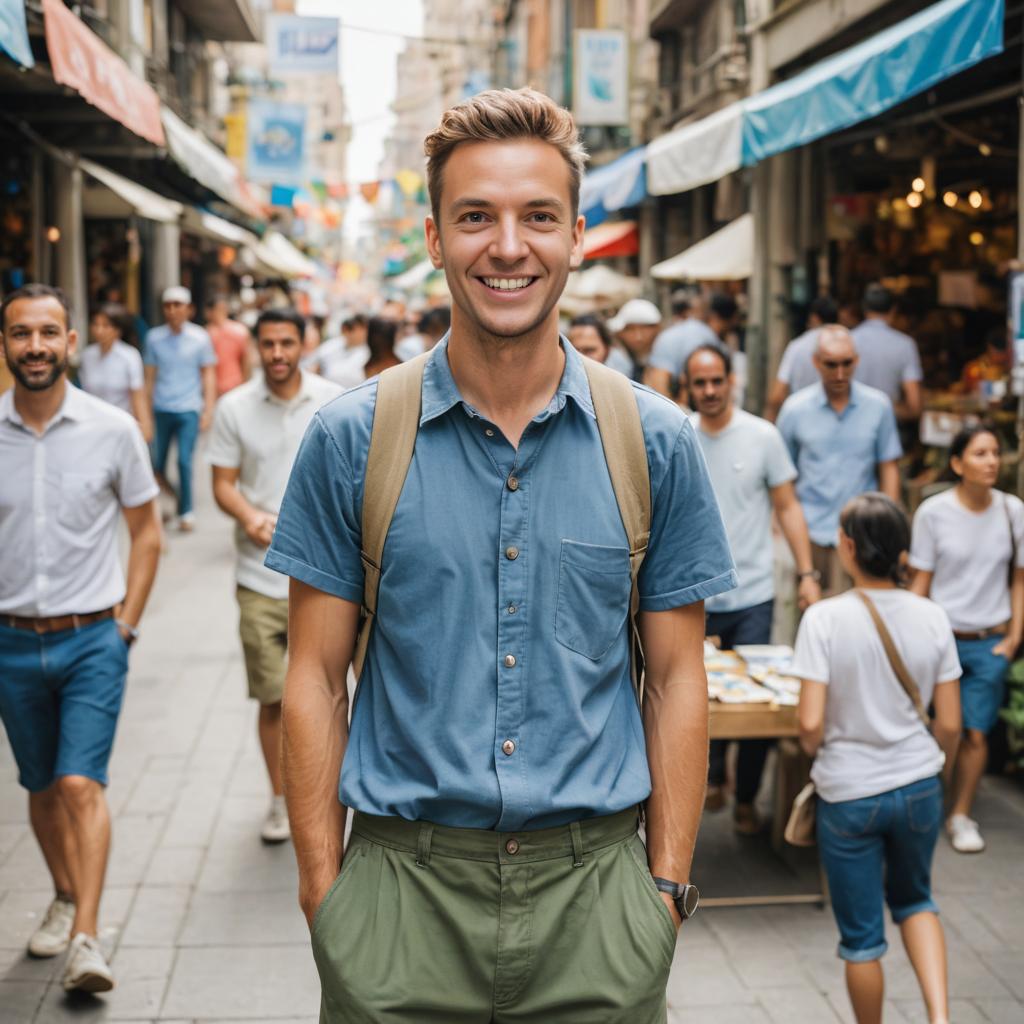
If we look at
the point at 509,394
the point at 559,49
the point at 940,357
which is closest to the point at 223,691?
the point at 509,394

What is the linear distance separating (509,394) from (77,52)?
6.99 meters

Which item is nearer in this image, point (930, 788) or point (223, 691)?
point (930, 788)

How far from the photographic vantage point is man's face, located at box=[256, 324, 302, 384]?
6.23 meters

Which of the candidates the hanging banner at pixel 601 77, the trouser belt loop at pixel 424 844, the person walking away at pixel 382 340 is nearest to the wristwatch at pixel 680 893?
the trouser belt loop at pixel 424 844

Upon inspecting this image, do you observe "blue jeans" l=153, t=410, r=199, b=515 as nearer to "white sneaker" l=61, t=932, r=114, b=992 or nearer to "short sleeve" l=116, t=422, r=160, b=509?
"short sleeve" l=116, t=422, r=160, b=509

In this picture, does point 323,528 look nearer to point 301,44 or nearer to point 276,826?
point 276,826

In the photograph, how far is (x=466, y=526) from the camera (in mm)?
2414

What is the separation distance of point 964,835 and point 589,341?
13.0 feet

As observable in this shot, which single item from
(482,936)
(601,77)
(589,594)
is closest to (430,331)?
(589,594)

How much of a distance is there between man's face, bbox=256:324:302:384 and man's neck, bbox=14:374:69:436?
1.46m

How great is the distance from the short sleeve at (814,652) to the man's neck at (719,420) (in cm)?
213

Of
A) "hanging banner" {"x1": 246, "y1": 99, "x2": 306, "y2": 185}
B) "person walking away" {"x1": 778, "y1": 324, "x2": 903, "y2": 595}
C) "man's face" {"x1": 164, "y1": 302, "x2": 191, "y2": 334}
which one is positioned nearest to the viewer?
"person walking away" {"x1": 778, "y1": 324, "x2": 903, "y2": 595}

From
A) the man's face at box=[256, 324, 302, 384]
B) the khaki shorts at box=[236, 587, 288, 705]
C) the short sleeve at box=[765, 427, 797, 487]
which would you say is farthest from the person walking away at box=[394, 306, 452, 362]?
the khaki shorts at box=[236, 587, 288, 705]

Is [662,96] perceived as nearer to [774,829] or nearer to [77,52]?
[77,52]
